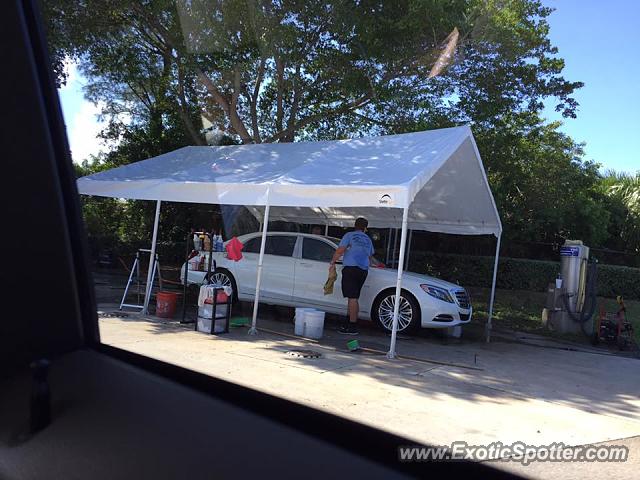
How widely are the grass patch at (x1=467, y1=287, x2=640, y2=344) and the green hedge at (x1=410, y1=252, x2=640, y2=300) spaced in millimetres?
205

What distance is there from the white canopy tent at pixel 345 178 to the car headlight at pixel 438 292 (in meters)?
1.22

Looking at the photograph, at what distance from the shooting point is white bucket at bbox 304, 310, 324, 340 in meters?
8.00

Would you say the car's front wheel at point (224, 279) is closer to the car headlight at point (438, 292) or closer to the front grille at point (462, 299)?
the car headlight at point (438, 292)

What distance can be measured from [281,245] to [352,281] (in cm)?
197

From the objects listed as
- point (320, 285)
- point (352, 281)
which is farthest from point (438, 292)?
point (320, 285)

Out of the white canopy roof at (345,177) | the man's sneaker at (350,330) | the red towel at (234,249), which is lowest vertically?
the man's sneaker at (350,330)

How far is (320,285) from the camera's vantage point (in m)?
9.43

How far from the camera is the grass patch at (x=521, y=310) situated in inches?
438

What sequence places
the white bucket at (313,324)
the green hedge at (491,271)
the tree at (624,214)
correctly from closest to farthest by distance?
the tree at (624,214)
the white bucket at (313,324)
the green hedge at (491,271)

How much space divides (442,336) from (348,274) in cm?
222

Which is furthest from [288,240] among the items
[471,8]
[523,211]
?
[523,211]

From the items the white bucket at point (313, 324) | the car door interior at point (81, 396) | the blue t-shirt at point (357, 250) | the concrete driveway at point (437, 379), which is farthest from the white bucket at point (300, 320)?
the car door interior at point (81, 396)

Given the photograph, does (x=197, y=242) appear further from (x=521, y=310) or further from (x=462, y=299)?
(x=521, y=310)

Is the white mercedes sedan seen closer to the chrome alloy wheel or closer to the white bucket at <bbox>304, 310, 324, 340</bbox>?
the chrome alloy wheel
